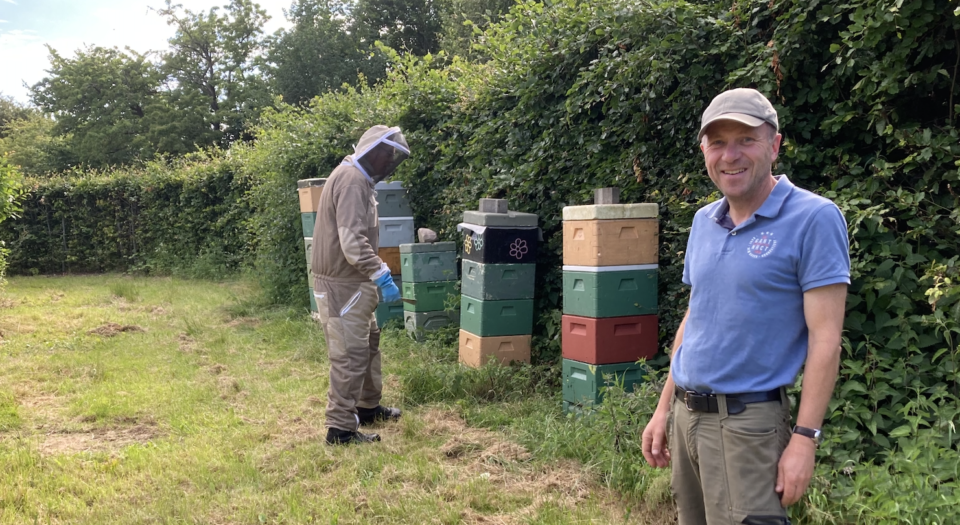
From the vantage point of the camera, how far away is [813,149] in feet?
11.9

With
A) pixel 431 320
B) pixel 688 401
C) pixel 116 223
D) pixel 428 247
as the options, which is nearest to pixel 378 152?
pixel 428 247

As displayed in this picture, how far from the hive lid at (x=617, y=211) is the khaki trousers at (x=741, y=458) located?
2.41 metres

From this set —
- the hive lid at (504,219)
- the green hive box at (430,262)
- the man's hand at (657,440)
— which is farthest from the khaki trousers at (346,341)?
the man's hand at (657,440)

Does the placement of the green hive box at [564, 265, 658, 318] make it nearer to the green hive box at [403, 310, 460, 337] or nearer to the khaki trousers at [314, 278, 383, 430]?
the khaki trousers at [314, 278, 383, 430]

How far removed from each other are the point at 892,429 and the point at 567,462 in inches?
66.6

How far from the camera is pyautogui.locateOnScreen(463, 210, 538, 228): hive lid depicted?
5.23 metres

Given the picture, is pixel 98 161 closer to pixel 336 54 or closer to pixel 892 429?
pixel 336 54

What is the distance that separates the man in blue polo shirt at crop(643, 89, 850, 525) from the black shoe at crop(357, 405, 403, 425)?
10.7ft

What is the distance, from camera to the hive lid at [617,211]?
4.17m

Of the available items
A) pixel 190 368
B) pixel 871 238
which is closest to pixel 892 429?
pixel 871 238

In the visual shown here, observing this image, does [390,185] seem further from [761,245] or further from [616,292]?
[761,245]

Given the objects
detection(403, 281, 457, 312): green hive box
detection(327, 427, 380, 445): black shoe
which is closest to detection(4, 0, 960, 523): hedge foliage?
detection(403, 281, 457, 312): green hive box

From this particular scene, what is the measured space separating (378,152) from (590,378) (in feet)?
7.01

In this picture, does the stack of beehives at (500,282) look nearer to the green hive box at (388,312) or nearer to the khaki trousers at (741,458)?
the green hive box at (388,312)
